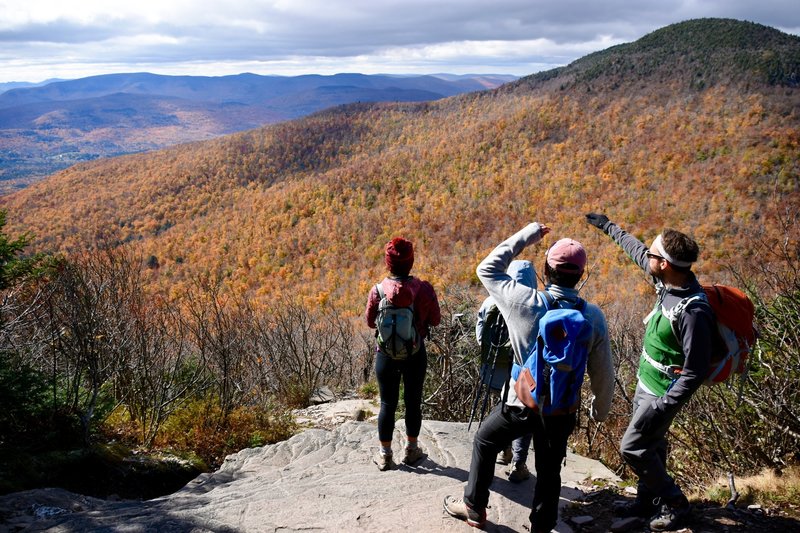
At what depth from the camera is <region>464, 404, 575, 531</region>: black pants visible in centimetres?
247

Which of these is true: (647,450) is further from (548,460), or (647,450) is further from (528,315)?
(528,315)

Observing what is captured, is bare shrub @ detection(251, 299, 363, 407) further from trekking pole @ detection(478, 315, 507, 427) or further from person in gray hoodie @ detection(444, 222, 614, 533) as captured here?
person in gray hoodie @ detection(444, 222, 614, 533)

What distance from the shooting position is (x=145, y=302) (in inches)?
284

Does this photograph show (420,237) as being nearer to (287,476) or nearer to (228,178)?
Result: (228,178)

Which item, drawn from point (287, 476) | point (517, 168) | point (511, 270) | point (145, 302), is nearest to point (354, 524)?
point (287, 476)

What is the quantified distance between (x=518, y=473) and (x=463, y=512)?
0.63 metres

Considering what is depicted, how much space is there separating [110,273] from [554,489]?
18.6ft

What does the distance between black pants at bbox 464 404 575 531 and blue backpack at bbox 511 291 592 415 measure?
0.10m

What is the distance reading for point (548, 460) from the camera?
2514mm

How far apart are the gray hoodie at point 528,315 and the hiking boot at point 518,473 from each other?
0.90 metres

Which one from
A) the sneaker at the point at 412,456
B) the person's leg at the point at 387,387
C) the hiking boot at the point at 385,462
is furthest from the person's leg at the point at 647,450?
the hiking boot at the point at 385,462

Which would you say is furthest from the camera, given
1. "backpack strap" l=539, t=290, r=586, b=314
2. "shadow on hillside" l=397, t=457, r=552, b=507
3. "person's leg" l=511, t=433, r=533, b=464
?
"person's leg" l=511, t=433, r=533, b=464

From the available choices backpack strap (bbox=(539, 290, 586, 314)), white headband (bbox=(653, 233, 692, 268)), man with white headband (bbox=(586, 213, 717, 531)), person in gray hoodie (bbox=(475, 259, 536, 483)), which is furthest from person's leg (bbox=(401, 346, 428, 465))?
white headband (bbox=(653, 233, 692, 268))

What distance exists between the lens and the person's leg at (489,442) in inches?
99.2
